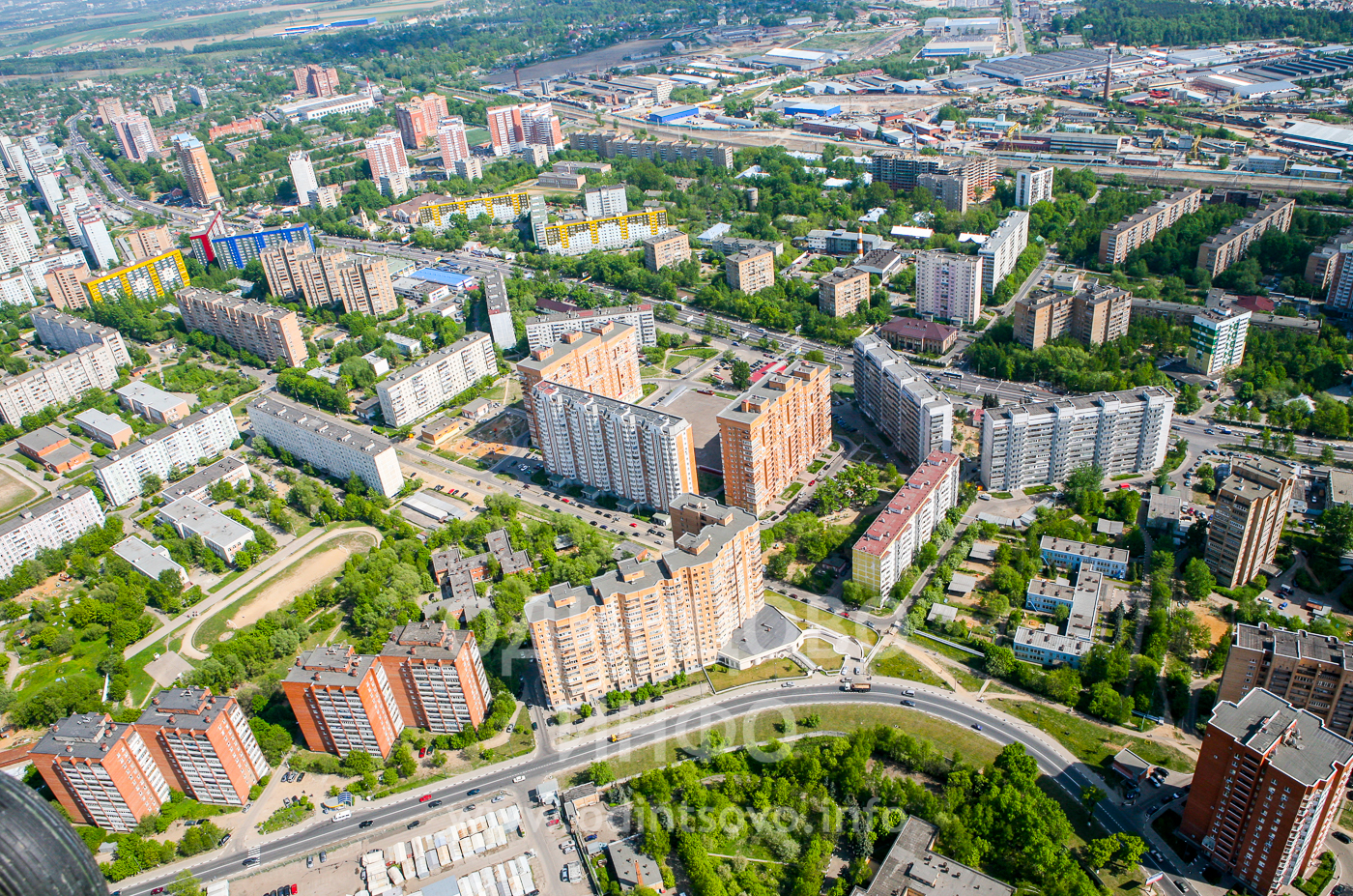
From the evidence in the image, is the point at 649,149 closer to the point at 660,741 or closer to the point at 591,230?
the point at 591,230

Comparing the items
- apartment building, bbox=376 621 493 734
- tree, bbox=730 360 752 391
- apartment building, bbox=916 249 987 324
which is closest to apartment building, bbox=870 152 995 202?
apartment building, bbox=916 249 987 324

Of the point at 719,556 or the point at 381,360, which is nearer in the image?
the point at 719,556

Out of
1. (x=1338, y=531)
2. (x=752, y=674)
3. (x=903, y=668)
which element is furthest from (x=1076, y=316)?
(x=752, y=674)

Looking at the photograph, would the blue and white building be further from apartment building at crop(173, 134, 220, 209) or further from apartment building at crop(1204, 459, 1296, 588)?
apartment building at crop(173, 134, 220, 209)

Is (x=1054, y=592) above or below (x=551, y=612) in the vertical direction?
below

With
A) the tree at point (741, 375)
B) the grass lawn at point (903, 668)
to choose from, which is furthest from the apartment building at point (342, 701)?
the tree at point (741, 375)

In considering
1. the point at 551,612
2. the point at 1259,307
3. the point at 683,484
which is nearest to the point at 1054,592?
the point at 683,484

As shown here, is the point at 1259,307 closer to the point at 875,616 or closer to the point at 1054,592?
the point at 1054,592
